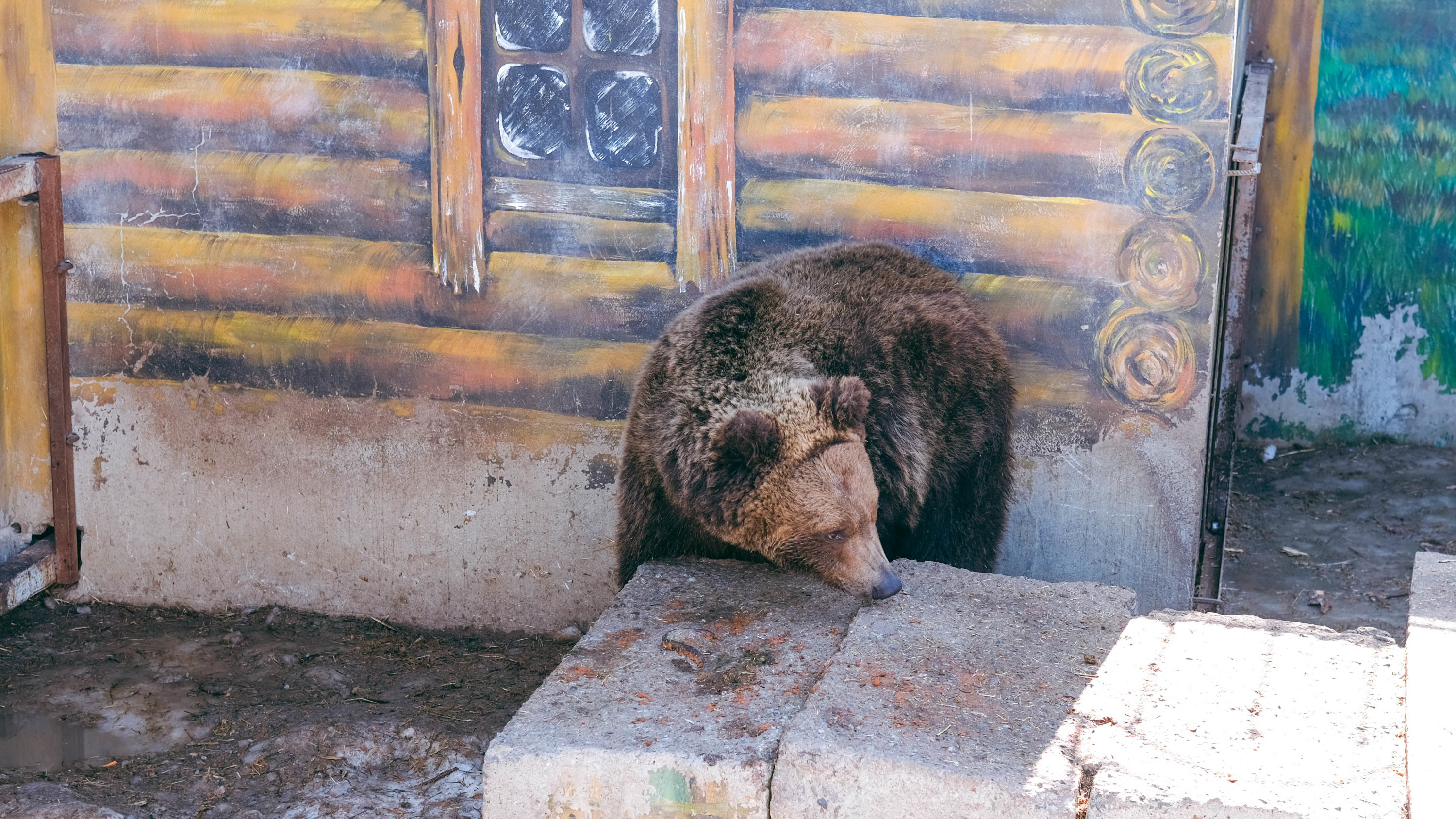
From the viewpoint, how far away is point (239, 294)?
17.7ft

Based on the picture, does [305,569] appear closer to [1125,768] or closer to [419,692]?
[419,692]

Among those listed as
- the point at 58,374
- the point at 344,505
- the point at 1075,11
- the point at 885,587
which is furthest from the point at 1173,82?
the point at 58,374

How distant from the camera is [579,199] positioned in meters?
5.05

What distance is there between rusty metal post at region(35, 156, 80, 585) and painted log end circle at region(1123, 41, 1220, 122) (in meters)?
4.17

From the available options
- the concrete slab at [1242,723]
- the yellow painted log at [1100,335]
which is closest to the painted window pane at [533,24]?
the yellow painted log at [1100,335]

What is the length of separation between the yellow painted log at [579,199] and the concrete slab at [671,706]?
1.59 meters

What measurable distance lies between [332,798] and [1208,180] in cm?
355

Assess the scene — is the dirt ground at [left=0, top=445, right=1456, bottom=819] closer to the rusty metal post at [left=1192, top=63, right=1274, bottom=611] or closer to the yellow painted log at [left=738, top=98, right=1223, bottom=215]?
the rusty metal post at [left=1192, top=63, right=1274, bottom=611]

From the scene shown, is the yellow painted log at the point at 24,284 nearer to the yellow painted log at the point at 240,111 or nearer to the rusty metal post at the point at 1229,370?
the yellow painted log at the point at 240,111

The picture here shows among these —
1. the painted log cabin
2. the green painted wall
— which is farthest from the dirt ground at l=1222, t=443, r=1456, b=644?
the painted log cabin

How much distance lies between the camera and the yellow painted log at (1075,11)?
441 centimetres

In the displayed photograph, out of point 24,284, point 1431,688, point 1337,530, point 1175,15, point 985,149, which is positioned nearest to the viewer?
point 1431,688

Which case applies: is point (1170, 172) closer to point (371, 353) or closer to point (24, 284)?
point (371, 353)

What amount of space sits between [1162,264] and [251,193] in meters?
3.50
